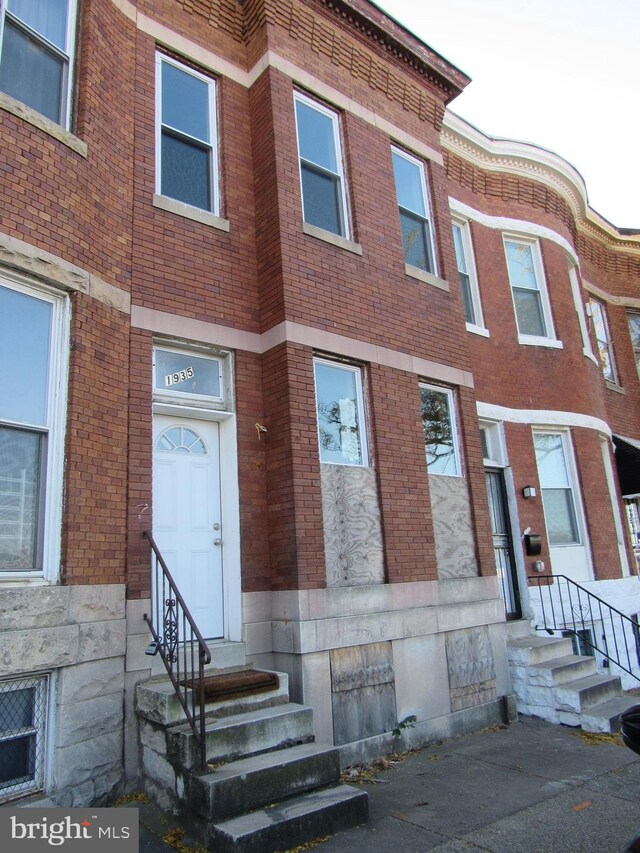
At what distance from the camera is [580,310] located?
12766mm

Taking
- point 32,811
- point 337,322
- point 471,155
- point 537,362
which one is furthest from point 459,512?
point 471,155

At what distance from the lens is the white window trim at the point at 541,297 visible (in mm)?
11336

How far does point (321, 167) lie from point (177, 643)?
5.78 metres

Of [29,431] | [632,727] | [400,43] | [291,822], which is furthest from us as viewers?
[400,43]

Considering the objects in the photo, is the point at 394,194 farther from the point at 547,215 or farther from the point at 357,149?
the point at 547,215

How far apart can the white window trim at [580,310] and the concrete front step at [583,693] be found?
627cm

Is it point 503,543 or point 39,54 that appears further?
point 503,543

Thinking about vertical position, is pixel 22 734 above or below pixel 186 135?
below

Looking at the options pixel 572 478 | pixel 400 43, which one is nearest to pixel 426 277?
pixel 400 43

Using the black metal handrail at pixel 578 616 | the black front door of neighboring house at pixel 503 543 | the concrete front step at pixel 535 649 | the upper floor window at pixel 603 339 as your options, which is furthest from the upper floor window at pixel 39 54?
the upper floor window at pixel 603 339

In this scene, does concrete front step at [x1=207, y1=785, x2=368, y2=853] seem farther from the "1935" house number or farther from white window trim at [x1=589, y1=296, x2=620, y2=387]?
white window trim at [x1=589, y1=296, x2=620, y2=387]

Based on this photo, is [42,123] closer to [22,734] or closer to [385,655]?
[22,734]

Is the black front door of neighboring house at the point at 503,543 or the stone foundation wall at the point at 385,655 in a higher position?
the black front door of neighboring house at the point at 503,543

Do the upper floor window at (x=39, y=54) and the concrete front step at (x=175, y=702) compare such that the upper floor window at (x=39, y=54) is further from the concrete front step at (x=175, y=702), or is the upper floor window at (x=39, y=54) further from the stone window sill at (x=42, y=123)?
the concrete front step at (x=175, y=702)
